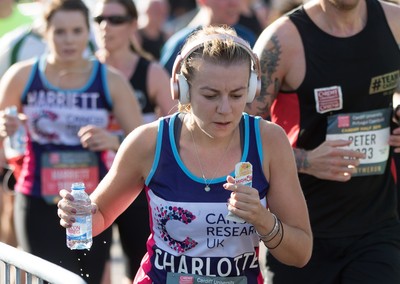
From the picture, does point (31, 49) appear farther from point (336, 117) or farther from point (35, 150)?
point (336, 117)

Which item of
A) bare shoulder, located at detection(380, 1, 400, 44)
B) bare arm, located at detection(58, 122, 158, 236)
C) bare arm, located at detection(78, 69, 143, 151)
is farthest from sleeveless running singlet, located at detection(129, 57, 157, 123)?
bare arm, located at detection(58, 122, 158, 236)

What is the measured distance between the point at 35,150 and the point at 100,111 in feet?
1.52

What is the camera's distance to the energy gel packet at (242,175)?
4219 millimetres

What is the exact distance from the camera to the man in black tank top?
5.51 m

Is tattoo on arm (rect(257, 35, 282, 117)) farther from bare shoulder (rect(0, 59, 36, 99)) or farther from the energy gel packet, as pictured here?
bare shoulder (rect(0, 59, 36, 99))

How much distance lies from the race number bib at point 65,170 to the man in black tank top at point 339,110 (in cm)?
175

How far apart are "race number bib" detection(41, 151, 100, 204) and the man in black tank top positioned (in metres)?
1.75

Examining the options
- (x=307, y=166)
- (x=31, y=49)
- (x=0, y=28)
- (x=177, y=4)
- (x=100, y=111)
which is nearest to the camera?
(x=307, y=166)

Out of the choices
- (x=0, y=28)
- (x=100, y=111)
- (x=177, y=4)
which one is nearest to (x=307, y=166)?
(x=100, y=111)

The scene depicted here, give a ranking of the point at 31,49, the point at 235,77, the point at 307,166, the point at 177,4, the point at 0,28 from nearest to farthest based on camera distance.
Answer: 1. the point at 235,77
2. the point at 307,166
3. the point at 31,49
4. the point at 0,28
5. the point at 177,4

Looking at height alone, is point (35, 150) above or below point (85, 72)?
below

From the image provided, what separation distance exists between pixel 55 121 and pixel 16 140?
0.85ft

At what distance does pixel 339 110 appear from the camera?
5508mm

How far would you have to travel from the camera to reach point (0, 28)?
1058cm
